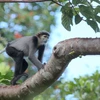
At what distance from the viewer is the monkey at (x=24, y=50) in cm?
465

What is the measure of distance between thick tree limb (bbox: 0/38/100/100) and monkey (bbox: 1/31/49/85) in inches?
54.4

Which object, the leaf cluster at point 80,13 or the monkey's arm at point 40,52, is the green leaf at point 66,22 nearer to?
the leaf cluster at point 80,13

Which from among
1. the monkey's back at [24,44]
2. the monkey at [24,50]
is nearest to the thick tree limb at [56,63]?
the monkey at [24,50]

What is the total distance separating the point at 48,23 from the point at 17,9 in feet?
4.45

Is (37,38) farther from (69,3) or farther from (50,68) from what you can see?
(50,68)

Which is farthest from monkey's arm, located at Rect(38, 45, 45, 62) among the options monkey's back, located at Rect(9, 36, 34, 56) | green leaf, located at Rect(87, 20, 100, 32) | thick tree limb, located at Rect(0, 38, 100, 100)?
green leaf, located at Rect(87, 20, 100, 32)

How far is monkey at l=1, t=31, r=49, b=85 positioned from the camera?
183 inches

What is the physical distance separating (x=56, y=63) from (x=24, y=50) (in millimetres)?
2185

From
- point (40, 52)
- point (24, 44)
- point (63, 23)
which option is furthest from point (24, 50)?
point (63, 23)

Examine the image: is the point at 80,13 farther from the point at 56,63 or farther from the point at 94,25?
the point at 56,63

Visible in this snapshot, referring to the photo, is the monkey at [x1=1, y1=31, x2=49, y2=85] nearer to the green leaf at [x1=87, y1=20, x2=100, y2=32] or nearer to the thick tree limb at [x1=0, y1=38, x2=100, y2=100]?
the thick tree limb at [x1=0, y1=38, x2=100, y2=100]

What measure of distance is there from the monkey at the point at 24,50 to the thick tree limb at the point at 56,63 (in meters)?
1.38

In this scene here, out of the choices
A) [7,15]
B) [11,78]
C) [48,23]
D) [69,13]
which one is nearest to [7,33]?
[7,15]

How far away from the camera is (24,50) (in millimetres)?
4801
